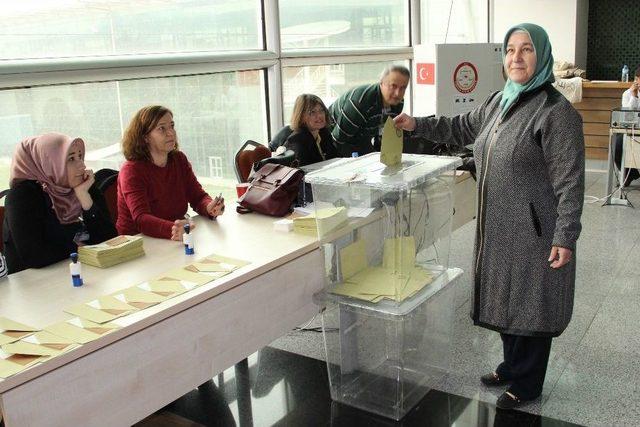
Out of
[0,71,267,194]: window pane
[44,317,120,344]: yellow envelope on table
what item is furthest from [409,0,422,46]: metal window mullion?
[44,317,120,344]: yellow envelope on table

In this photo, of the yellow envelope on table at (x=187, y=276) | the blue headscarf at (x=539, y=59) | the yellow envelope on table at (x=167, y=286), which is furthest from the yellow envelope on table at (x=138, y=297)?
the blue headscarf at (x=539, y=59)

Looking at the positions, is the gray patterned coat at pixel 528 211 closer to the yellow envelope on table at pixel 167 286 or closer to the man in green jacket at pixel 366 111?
the yellow envelope on table at pixel 167 286

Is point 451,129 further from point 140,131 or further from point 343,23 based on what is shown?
point 343,23

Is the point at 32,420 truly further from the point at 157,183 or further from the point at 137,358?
the point at 157,183

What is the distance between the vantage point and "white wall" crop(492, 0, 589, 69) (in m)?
7.53

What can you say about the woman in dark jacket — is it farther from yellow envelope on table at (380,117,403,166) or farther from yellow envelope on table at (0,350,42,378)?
yellow envelope on table at (0,350,42,378)

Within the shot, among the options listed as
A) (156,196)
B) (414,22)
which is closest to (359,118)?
(156,196)

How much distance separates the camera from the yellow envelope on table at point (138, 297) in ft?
6.61

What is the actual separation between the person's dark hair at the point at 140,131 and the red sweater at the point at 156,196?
1.6 inches

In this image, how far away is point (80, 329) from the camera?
1844mm

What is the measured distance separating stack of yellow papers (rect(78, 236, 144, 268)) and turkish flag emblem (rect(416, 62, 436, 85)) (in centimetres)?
354

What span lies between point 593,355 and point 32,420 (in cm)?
253

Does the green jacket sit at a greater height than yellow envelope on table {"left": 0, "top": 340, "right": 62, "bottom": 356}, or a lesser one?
greater

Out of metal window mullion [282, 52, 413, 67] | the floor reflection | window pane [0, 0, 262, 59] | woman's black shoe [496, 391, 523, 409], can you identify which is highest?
window pane [0, 0, 262, 59]
